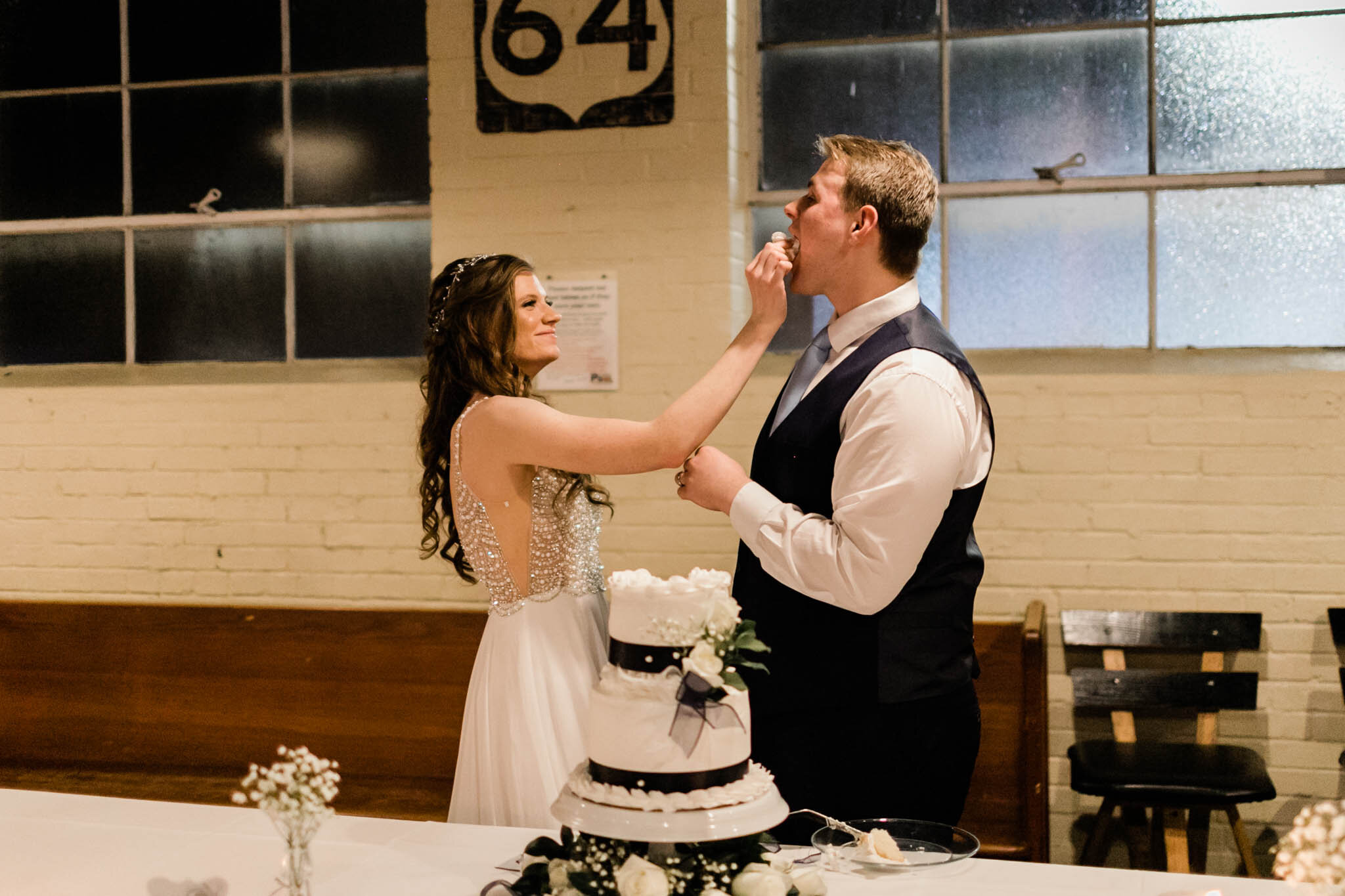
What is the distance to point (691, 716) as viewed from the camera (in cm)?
136

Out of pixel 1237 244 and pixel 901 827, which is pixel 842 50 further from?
pixel 901 827

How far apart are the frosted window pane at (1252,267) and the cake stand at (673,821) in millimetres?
2742

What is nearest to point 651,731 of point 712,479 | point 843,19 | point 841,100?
point 712,479

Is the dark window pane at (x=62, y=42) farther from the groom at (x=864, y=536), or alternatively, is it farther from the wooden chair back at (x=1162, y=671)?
the wooden chair back at (x=1162, y=671)

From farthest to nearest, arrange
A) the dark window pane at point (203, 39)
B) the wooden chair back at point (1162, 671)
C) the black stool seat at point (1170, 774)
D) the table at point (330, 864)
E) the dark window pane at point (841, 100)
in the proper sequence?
1. the dark window pane at point (203, 39)
2. the dark window pane at point (841, 100)
3. the wooden chair back at point (1162, 671)
4. the black stool seat at point (1170, 774)
5. the table at point (330, 864)

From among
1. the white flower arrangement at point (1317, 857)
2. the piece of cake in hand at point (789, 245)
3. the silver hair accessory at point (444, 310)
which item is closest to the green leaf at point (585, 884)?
the white flower arrangement at point (1317, 857)

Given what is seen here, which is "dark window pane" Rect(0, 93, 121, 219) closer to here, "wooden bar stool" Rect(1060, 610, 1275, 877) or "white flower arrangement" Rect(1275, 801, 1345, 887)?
"wooden bar stool" Rect(1060, 610, 1275, 877)

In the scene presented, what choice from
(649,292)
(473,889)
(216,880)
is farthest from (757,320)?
(649,292)

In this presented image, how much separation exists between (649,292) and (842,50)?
0.96 m

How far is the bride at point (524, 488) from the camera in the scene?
2172mm

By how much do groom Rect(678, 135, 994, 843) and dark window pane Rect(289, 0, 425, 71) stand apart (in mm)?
2335

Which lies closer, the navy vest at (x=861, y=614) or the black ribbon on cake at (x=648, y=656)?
the black ribbon on cake at (x=648, y=656)

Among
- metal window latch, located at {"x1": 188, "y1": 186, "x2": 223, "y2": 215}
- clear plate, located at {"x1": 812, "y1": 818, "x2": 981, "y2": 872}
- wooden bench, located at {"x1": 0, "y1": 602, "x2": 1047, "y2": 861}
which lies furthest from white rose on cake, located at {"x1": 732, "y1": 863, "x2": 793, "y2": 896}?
metal window latch, located at {"x1": 188, "y1": 186, "x2": 223, "y2": 215}

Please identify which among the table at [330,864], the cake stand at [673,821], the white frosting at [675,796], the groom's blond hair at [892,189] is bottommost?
the table at [330,864]
